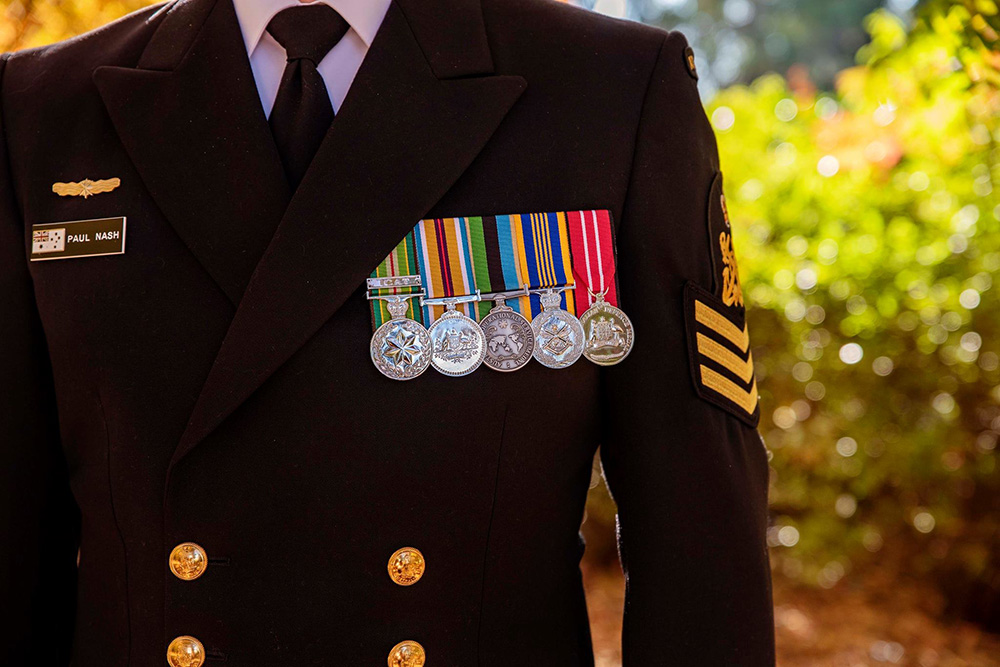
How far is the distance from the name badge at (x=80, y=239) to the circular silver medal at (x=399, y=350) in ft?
1.14

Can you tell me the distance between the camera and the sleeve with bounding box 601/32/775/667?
1.11 meters

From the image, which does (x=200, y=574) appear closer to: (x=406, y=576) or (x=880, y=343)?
(x=406, y=576)

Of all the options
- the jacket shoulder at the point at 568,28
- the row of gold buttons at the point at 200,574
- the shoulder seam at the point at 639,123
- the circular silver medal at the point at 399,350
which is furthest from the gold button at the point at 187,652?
the jacket shoulder at the point at 568,28

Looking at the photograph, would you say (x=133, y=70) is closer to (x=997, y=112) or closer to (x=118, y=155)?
(x=118, y=155)

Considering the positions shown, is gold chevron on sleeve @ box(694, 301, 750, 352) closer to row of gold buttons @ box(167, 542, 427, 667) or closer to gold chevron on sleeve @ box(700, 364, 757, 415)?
gold chevron on sleeve @ box(700, 364, 757, 415)

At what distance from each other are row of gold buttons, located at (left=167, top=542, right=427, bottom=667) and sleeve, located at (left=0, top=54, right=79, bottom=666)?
0.27 metres

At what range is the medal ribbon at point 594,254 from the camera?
1127 mm

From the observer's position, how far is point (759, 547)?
45.2 inches

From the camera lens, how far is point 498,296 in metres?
1.14

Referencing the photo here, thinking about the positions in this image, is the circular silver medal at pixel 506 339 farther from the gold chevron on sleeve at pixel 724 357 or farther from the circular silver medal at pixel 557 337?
the gold chevron on sleeve at pixel 724 357

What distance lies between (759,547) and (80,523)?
929mm

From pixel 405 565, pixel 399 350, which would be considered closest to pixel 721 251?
pixel 399 350

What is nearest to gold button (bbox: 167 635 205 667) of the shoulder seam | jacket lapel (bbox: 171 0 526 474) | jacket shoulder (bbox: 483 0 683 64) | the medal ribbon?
jacket lapel (bbox: 171 0 526 474)

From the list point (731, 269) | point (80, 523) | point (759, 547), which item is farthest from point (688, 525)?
point (80, 523)
